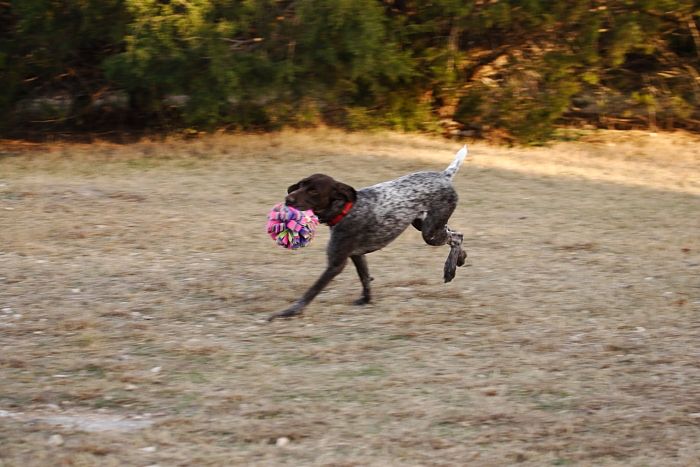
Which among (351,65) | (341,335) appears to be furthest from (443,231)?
(351,65)

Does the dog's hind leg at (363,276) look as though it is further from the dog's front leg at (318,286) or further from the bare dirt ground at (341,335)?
the dog's front leg at (318,286)

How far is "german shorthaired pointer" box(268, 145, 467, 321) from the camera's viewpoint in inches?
237

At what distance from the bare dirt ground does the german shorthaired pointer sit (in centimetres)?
30

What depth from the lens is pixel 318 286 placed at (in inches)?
246

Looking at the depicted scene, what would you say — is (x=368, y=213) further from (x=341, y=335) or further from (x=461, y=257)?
(x=461, y=257)

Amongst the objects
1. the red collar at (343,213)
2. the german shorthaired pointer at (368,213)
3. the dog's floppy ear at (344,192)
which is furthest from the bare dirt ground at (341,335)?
the dog's floppy ear at (344,192)

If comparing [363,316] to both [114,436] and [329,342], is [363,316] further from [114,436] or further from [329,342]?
[114,436]

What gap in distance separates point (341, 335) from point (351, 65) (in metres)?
7.38

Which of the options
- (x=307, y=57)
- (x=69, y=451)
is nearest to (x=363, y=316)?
(x=69, y=451)

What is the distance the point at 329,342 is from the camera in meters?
5.82

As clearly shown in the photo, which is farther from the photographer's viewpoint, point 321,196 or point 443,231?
point 443,231

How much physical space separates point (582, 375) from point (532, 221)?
4.39 meters

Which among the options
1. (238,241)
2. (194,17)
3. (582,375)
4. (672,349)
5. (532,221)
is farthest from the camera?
(194,17)

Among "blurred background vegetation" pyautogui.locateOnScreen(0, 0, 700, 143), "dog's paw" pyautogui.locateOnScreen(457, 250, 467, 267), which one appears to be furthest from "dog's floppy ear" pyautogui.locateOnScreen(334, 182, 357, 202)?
"blurred background vegetation" pyautogui.locateOnScreen(0, 0, 700, 143)
